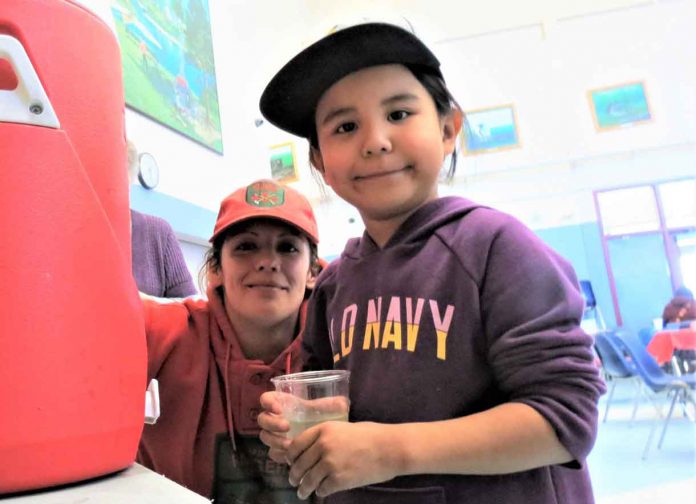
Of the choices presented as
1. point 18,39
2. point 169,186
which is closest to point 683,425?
point 169,186

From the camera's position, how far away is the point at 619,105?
19.2 ft

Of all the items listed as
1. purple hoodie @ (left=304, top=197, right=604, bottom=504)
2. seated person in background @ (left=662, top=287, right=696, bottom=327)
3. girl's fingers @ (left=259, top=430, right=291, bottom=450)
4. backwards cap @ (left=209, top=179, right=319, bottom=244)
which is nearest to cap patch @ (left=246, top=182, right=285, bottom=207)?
backwards cap @ (left=209, top=179, right=319, bottom=244)

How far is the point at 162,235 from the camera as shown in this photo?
5.55 ft

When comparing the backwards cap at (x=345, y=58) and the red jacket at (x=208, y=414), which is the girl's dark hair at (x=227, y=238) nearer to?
the red jacket at (x=208, y=414)

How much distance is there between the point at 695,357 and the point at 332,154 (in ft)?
14.4

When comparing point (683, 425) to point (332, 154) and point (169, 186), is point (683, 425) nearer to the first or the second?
point (169, 186)

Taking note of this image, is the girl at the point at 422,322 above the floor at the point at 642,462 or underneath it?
above

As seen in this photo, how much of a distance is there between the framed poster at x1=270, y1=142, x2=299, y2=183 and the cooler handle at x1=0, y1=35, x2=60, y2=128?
4371 millimetres

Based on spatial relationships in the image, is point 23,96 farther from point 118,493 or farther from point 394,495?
point 394,495

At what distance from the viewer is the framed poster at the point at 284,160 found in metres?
4.79

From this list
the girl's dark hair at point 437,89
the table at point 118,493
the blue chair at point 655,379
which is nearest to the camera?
the table at point 118,493

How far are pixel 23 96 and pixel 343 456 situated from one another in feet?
1.44

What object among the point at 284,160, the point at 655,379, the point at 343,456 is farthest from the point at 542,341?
the point at 284,160

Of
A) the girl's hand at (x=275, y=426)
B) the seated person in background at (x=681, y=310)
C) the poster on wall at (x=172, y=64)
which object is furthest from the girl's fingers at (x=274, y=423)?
the seated person in background at (x=681, y=310)
